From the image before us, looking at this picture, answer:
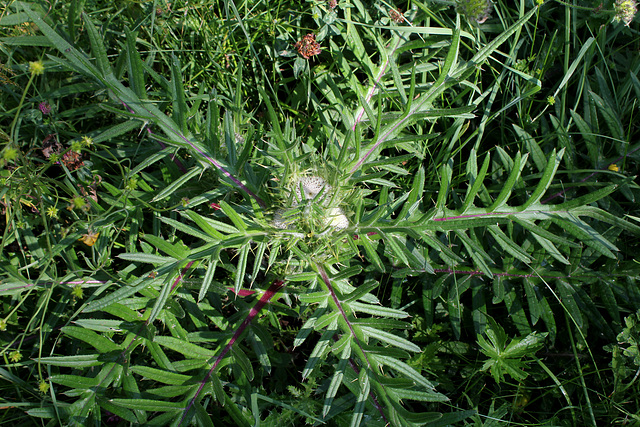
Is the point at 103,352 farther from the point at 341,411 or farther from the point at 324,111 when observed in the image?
the point at 324,111

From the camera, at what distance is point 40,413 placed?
2.25m

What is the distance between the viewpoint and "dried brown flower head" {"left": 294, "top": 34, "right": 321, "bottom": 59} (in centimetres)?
303

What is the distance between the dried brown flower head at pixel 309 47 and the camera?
3.03m

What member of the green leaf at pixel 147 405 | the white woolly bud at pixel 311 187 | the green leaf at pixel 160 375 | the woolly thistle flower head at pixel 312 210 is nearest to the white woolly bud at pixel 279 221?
the woolly thistle flower head at pixel 312 210

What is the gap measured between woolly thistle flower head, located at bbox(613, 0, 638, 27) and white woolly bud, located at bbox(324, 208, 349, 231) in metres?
2.44

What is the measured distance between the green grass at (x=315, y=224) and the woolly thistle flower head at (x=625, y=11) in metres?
0.12

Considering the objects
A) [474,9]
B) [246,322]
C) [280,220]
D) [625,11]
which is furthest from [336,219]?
[625,11]

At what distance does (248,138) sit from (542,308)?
7.12 ft

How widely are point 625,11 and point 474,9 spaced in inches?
41.6

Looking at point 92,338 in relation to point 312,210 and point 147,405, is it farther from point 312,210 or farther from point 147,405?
point 312,210

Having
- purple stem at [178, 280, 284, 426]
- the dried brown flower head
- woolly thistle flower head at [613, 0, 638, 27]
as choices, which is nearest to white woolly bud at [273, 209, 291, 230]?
purple stem at [178, 280, 284, 426]

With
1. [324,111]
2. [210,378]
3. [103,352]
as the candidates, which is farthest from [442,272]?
[103,352]

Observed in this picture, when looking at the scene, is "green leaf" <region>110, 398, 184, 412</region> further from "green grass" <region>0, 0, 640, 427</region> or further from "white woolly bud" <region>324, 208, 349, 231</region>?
"white woolly bud" <region>324, 208, 349, 231</region>

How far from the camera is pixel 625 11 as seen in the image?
2.95 meters
